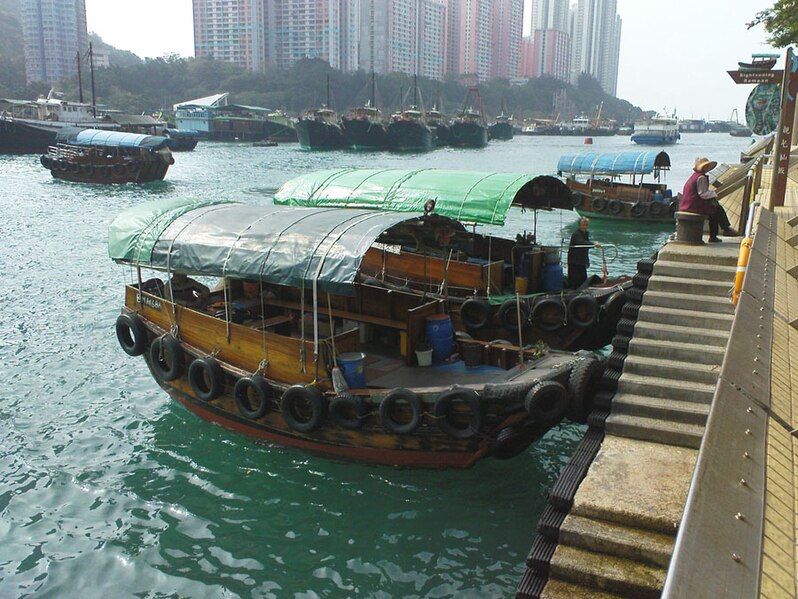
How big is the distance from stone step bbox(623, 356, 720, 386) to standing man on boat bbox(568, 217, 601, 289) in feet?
20.8

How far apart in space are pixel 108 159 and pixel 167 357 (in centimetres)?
3598

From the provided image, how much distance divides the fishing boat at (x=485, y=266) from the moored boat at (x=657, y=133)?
10075 cm

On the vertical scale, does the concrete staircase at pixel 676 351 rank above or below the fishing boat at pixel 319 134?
below

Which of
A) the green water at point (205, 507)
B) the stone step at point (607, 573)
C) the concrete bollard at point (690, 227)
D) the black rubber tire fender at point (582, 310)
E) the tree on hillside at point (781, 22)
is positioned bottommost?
the green water at point (205, 507)

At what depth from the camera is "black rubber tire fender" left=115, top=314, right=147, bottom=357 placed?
1058 centimetres

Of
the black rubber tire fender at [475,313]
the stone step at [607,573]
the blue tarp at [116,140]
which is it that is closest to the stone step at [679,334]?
the stone step at [607,573]

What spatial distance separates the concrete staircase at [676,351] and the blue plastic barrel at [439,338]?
9.77 feet

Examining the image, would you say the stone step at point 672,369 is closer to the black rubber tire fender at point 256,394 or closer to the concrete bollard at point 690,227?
the concrete bollard at point 690,227

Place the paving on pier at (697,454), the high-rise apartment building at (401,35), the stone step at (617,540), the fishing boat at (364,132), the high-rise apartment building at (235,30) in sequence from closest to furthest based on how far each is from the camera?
the paving on pier at (697,454) < the stone step at (617,540) < the fishing boat at (364,132) < the high-rise apartment building at (235,30) < the high-rise apartment building at (401,35)

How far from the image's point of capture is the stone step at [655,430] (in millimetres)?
6102

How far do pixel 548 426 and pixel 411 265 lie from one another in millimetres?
5687

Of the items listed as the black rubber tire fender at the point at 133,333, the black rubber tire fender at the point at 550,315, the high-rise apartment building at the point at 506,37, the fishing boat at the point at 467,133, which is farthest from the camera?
the high-rise apartment building at the point at 506,37

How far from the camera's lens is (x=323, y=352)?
8727 mm

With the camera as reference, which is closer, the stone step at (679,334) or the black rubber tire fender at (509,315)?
the stone step at (679,334)
